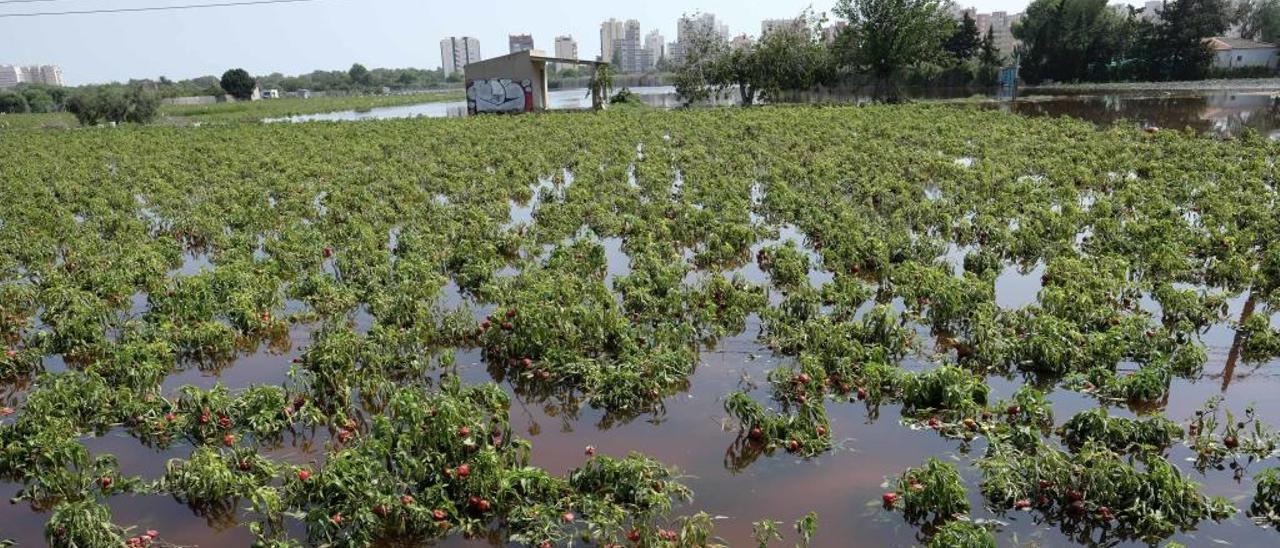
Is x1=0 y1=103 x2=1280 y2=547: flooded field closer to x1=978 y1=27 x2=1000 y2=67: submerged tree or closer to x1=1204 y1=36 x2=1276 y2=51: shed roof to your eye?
x1=978 y1=27 x2=1000 y2=67: submerged tree

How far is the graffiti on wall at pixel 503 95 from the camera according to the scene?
172ft

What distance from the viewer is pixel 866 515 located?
6.39 metres

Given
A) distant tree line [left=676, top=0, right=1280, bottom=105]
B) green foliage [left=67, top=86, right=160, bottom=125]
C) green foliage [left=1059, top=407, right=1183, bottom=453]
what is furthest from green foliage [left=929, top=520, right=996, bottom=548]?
green foliage [left=67, top=86, right=160, bottom=125]

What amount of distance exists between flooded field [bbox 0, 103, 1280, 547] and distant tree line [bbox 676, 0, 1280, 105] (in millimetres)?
39618

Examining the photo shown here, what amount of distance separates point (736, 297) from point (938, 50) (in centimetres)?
6335

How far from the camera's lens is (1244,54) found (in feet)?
279

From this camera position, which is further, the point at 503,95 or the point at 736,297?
the point at 503,95

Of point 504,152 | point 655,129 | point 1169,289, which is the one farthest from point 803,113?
point 1169,289

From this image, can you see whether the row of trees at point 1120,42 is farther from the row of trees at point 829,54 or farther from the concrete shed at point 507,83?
the concrete shed at point 507,83

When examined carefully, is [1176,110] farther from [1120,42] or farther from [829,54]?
[1120,42]

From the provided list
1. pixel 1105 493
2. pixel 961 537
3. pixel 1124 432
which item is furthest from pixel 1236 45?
pixel 961 537

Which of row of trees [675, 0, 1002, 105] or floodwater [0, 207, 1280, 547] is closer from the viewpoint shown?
floodwater [0, 207, 1280, 547]

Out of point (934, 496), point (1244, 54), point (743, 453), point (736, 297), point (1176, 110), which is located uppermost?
point (1244, 54)

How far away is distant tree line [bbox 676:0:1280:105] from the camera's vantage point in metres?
62.6
